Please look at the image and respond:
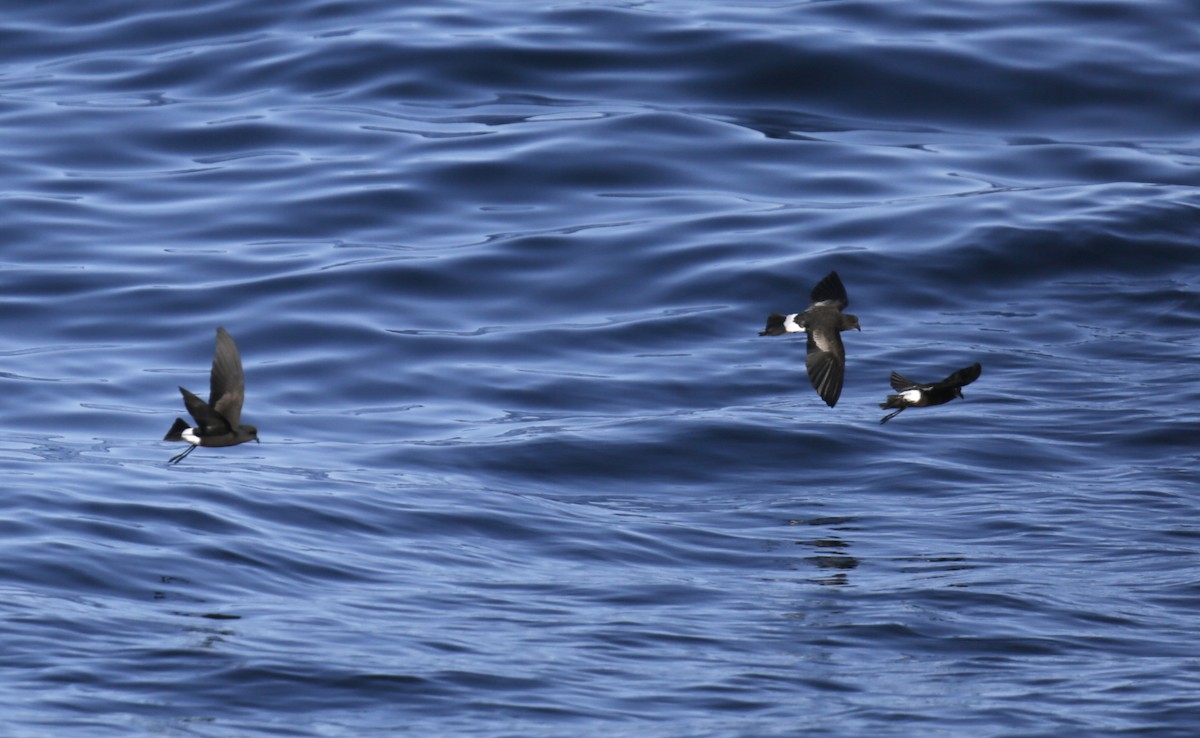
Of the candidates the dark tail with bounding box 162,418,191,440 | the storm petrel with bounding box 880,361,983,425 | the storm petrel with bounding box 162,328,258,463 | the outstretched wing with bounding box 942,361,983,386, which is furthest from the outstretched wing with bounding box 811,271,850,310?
the dark tail with bounding box 162,418,191,440

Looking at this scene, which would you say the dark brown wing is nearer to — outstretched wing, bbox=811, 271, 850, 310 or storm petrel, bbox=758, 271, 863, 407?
storm petrel, bbox=758, 271, 863, 407

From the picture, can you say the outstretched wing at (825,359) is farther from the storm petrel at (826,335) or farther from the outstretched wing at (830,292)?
the outstretched wing at (830,292)

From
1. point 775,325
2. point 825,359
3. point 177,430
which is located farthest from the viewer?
point 825,359

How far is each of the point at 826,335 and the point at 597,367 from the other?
17.6 feet

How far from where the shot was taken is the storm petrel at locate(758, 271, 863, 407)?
1138 cm

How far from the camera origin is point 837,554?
12359mm

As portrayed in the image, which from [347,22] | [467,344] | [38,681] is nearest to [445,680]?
[38,681]

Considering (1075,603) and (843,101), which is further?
(843,101)

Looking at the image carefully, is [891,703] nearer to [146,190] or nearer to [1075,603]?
[1075,603]

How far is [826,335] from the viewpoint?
38.0 feet

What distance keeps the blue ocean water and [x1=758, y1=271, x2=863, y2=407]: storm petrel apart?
129 centimetres

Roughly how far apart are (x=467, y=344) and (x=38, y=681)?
818 cm

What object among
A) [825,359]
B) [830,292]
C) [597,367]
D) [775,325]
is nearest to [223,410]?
[775,325]

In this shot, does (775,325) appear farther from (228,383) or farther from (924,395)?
(228,383)
